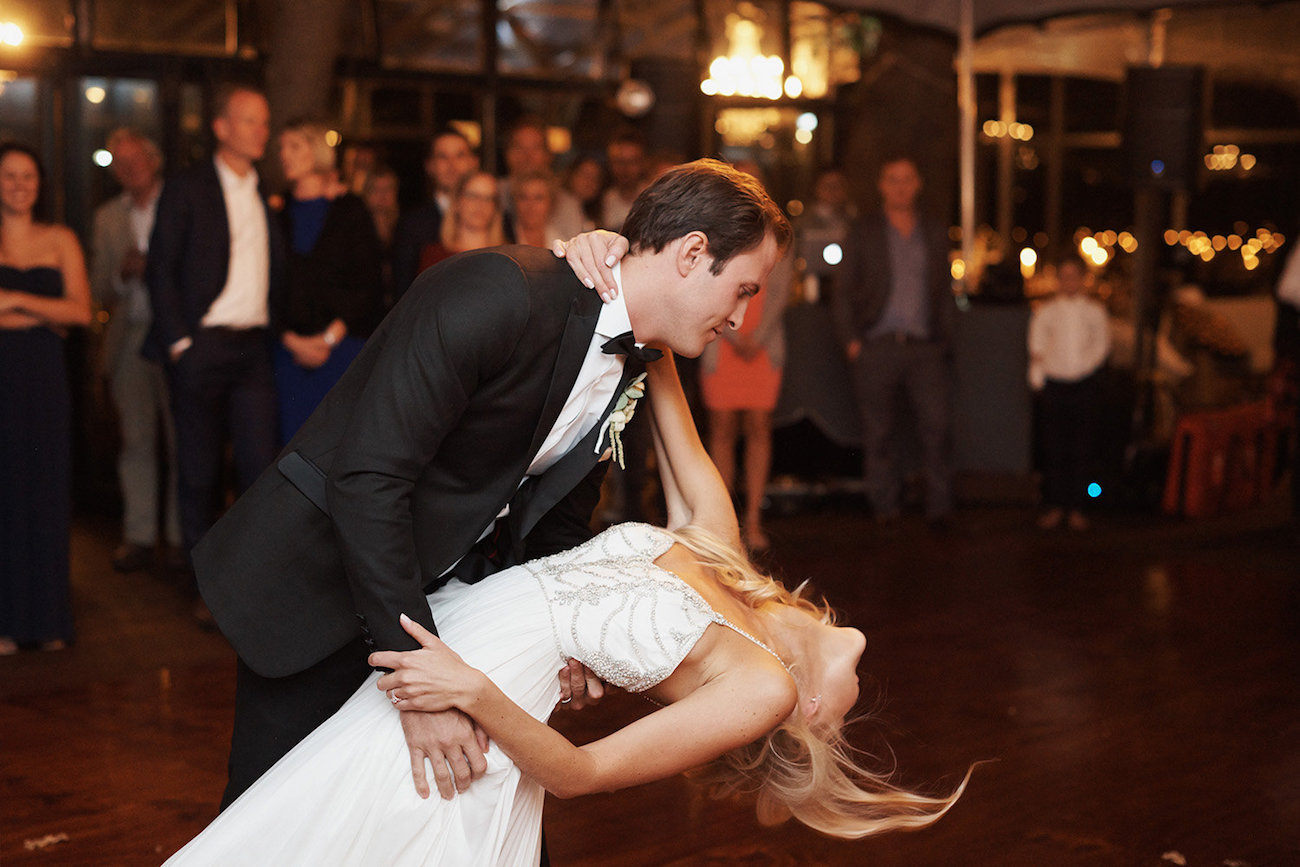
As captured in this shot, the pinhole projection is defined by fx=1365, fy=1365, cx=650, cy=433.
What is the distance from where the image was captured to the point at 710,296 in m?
1.85

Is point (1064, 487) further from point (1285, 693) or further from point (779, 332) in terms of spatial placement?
point (1285, 693)

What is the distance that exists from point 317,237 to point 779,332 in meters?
2.13

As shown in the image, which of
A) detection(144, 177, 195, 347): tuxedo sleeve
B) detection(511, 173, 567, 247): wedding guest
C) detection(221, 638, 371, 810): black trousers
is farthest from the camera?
detection(511, 173, 567, 247): wedding guest

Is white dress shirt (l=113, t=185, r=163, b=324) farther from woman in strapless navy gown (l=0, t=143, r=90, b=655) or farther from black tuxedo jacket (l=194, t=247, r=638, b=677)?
black tuxedo jacket (l=194, t=247, r=638, b=677)

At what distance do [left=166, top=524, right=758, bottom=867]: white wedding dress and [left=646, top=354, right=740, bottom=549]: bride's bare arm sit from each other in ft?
0.74

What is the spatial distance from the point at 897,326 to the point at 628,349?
4.59 metres

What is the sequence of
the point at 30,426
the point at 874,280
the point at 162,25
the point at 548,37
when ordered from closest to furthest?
the point at 30,426 → the point at 874,280 → the point at 162,25 → the point at 548,37

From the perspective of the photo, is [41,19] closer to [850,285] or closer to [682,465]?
[850,285]

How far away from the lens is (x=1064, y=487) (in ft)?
21.0

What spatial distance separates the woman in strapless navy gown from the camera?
163 inches

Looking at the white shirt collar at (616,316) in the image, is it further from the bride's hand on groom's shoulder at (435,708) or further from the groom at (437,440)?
the bride's hand on groom's shoulder at (435,708)

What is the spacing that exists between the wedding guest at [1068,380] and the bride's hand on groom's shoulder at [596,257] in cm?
485

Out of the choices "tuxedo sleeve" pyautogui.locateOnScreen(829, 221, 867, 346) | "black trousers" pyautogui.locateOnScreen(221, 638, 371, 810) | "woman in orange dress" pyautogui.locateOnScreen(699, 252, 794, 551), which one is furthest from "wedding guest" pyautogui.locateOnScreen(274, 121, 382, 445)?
"black trousers" pyautogui.locateOnScreen(221, 638, 371, 810)

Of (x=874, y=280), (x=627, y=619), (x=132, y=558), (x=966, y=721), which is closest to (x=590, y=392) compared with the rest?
(x=627, y=619)
